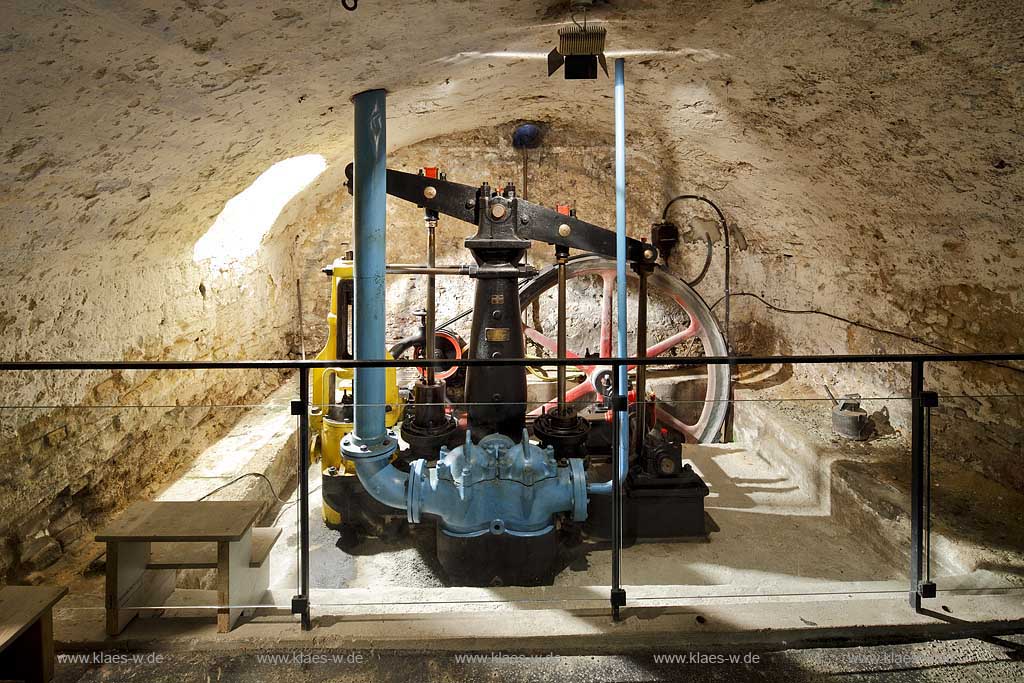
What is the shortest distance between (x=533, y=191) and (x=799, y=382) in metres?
2.44

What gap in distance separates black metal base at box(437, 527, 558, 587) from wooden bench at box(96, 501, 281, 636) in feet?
1.78

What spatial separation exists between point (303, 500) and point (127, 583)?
471mm

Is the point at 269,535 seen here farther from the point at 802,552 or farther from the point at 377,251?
the point at 802,552

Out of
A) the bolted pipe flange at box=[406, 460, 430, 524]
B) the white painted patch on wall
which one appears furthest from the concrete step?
the white painted patch on wall

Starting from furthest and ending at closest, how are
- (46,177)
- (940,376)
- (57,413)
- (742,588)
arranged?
(940,376), (57,413), (46,177), (742,588)

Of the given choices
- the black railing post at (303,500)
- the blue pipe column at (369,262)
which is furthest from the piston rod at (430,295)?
the black railing post at (303,500)

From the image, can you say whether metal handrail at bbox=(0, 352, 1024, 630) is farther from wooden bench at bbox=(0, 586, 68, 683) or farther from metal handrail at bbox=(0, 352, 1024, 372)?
wooden bench at bbox=(0, 586, 68, 683)

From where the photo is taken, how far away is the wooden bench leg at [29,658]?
1497mm

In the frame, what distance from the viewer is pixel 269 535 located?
5.78ft

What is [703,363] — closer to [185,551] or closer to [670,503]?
[670,503]

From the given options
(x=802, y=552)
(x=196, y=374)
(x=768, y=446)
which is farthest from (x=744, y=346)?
(x=196, y=374)

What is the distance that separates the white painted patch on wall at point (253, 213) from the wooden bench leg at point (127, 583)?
7.81 feet

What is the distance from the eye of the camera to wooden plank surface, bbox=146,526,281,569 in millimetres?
1728
